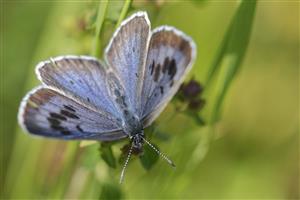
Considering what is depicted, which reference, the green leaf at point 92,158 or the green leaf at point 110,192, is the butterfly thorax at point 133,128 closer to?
the green leaf at point 92,158

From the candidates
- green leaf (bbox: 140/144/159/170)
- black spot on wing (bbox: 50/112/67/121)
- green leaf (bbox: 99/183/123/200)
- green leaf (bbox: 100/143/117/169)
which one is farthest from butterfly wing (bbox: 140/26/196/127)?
green leaf (bbox: 99/183/123/200)

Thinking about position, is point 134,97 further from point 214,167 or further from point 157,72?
point 214,167

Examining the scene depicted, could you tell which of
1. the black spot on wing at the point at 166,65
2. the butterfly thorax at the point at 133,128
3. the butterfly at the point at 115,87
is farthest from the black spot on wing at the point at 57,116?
the black spot on wing at the point at 166,65

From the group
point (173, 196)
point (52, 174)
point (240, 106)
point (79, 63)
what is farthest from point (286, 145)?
point (79, 63)

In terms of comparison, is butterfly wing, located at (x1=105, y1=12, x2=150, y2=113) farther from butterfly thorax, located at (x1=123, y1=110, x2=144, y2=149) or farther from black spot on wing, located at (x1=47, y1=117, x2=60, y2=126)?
black spot on wing, located at (x1=47, y1=117, x2=60, y2=126)

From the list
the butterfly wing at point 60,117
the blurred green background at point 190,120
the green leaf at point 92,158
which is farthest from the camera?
the blurred green background at point 190,120

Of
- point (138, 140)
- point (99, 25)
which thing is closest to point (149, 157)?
point (138, 140)

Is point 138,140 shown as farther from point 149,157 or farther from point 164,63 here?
point 164,63

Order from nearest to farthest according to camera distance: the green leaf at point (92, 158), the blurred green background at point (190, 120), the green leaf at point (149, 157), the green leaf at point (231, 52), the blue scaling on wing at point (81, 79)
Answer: the blue scaling on wing at point (81, 79)
the green leaf at point (149, 157)
the green leaf at point (92, 158)
the green leaf at point (231, 52)
the blurred green background at point (190, 120)
